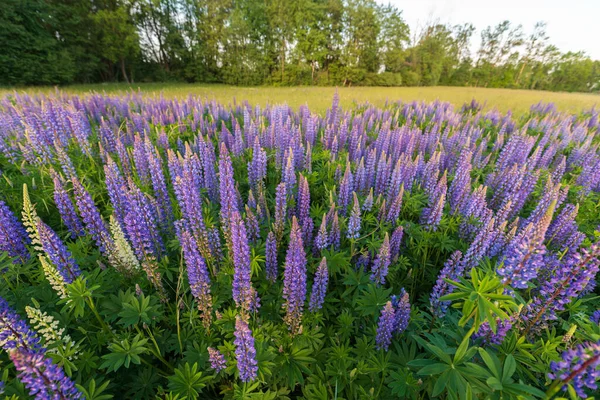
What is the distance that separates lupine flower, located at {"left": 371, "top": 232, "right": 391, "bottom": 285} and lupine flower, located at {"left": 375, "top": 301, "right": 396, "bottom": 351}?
47 centimetres

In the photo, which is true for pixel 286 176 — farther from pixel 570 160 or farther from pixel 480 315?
pixel 570 160

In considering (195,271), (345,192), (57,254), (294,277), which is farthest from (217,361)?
(345,192)

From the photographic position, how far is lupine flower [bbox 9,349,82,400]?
4.03 feet

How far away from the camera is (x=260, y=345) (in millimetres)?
2061

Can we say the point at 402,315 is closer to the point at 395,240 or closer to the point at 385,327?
the point at 385,327

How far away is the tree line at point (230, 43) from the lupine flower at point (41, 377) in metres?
29.8

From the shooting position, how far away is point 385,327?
2.18 m

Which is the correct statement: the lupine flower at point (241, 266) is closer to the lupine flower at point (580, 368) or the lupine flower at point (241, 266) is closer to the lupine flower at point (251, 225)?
the lupine flower at point (251, 225)

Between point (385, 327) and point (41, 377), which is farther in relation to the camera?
point (385, 327)

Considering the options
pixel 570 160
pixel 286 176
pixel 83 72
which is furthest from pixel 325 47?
pixel 286 176

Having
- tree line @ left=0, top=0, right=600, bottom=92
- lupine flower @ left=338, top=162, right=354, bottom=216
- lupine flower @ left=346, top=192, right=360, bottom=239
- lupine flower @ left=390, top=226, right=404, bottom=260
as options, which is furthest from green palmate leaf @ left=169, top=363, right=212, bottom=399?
tree line @ left=0, top=0, right=600, bottom=92

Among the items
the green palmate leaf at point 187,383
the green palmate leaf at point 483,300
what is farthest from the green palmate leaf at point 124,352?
the green palmate leaf at point 483,300

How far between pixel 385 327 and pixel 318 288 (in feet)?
2.11

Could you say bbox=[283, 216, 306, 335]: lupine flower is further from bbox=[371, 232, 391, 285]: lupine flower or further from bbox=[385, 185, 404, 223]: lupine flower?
bbox=[385, 185, 404, 223]: lupine flower
